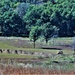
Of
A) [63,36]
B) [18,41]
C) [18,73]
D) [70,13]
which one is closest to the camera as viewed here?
[18,73]

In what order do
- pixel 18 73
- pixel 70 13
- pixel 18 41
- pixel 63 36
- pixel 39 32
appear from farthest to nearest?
pixel 70 13 < pixel 63 36 < pixel 39 32 < pixel 18 41 < pixel 18 73

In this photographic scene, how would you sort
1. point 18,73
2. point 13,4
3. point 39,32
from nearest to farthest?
1. point 18,73
2. point 39,32
3. point 13,4

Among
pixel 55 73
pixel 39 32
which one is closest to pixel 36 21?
pixel 39 32

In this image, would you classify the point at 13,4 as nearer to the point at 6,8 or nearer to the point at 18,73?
the point at 6,8

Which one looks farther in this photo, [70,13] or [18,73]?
[70,13]

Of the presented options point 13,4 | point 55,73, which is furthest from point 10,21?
point 55,73

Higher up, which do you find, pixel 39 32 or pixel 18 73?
pixel 18 73

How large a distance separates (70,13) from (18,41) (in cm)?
4315

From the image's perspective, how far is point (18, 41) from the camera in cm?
9231

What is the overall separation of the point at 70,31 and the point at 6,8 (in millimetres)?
21778

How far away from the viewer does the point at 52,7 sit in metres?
134

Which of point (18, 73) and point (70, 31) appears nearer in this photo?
point (18, 73)

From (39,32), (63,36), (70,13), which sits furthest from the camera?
(70,13)

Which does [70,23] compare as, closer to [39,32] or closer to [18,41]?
[39,32]
